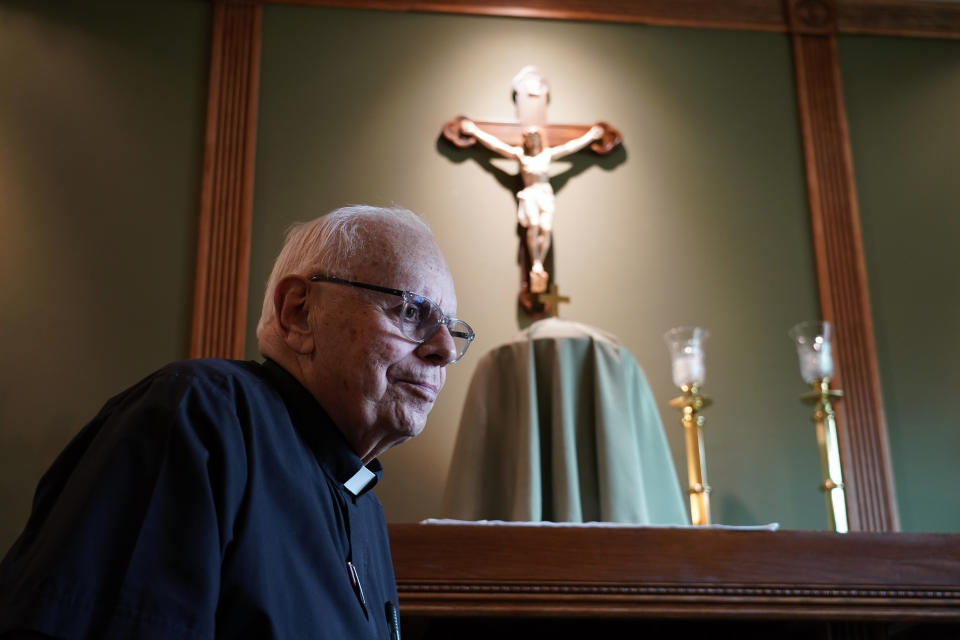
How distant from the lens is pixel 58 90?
12.3 ft

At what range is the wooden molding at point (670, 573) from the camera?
2.25m

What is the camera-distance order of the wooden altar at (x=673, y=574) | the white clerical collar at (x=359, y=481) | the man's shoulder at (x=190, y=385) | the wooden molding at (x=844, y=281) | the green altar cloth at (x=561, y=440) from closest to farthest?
the man's shoulder at (x=190, y=385)
the white clerical collar at (x=359, y=481)
the wooden altar at (x=673, y=574)
the green altar cloth at (x=561, y=440)
the wooden molding at (x=844, y=281)

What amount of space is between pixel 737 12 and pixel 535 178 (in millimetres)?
1191

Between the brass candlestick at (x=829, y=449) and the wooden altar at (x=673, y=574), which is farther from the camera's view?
the brass candlestick at (x=829, y=449)

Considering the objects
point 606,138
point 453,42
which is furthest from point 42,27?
point 606,138

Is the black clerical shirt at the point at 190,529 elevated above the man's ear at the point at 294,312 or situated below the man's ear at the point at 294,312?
below

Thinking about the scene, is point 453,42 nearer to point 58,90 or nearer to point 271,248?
point 271,248

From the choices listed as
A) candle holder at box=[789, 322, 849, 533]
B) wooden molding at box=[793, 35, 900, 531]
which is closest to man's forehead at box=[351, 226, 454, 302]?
candle holder at box=[789, 322, 849, 533]

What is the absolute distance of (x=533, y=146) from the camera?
3.78m

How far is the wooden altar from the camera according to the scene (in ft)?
7.38

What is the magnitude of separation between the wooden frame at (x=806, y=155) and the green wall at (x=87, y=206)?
0.09 metres

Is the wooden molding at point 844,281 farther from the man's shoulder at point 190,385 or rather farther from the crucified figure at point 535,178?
the man's shoulder at point 190,385

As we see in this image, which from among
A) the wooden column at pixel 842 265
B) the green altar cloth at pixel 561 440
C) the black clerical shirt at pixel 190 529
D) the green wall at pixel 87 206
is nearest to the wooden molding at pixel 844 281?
the wooden column at pixel 842 265

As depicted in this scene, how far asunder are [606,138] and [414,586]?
2181 millimetres
